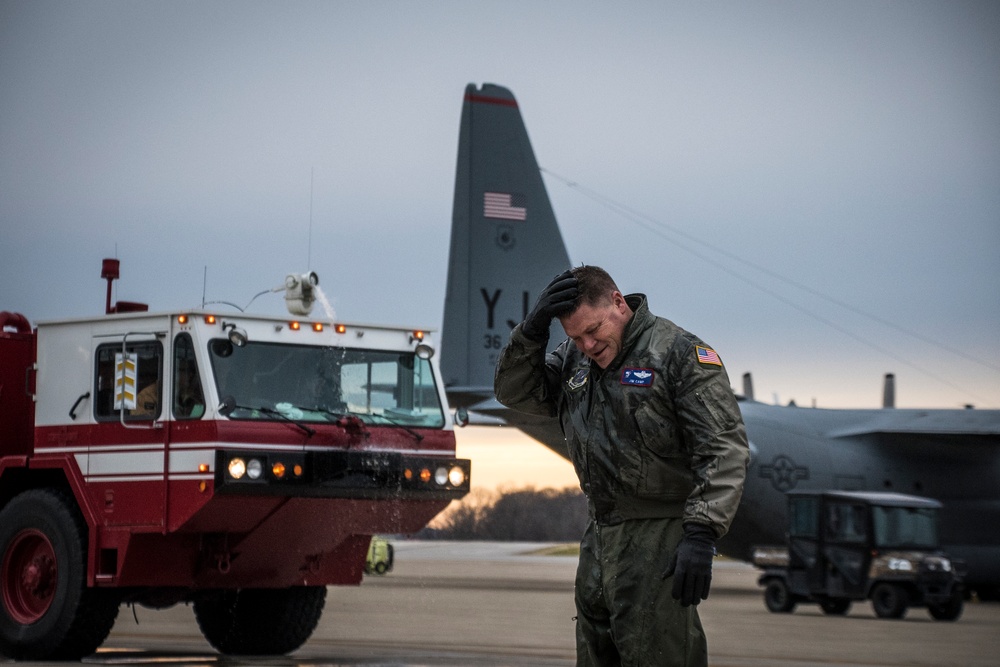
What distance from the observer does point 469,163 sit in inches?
987

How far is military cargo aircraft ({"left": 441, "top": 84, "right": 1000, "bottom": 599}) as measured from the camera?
81.5 ft

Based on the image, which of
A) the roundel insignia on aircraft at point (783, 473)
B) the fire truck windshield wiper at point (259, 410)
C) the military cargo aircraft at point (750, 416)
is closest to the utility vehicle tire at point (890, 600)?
the military cargo aircraft at point (750, 416)

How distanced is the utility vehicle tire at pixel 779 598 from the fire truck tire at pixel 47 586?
45.5 feet

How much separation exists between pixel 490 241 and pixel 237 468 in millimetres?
15281

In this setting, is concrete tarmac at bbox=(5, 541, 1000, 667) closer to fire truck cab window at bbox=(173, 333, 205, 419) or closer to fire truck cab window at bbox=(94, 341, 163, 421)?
fire truck cab window at bbox=(94, 341, 163, 421)

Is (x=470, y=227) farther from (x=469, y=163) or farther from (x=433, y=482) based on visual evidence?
(x=433, y=482)

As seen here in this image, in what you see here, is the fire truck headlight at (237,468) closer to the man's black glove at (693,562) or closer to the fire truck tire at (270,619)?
the fire truck tire at (270,619)

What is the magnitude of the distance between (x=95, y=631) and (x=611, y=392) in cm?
646

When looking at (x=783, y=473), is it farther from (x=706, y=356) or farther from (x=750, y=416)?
(x=706, y=356)

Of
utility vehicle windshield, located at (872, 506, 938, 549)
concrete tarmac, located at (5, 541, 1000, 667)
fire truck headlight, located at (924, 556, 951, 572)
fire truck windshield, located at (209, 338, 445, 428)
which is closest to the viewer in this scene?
fire truck windshield, located at (209, 338, 445, 428)

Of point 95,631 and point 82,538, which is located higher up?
point 82,538

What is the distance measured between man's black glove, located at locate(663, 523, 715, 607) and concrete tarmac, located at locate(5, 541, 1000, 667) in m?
5.97

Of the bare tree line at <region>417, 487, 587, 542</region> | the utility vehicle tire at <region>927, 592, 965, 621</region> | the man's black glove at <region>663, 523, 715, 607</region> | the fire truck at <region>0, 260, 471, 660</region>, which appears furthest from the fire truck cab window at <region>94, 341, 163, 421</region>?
the bare tree line at <region>417, 487, 587, 542</region>

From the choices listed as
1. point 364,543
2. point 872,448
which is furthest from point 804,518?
point 364,543
